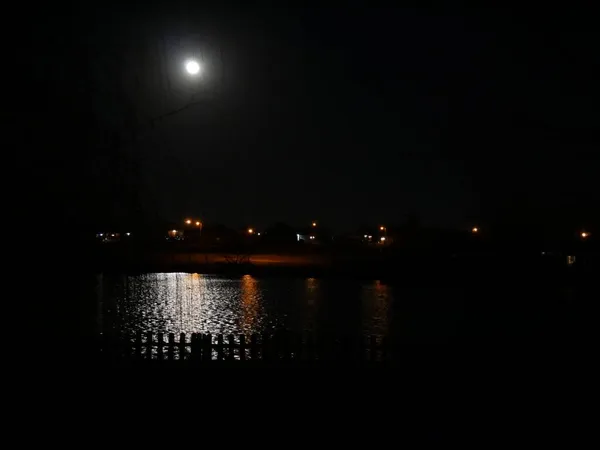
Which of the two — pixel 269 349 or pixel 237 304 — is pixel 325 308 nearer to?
pixel 237 304

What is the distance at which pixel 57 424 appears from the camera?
27.5ft

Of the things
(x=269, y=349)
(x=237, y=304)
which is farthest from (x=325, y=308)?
(x=269, y=349)

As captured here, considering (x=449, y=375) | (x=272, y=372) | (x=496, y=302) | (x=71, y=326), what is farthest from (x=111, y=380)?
(x=496, y=302)

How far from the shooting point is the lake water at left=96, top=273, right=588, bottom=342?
2075 centimetres

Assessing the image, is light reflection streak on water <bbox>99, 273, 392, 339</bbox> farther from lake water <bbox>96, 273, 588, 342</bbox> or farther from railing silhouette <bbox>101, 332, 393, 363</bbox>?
railing silhouette <bbox>101, 332, 393, 363</bbox>

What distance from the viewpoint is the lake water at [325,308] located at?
20.8 meters

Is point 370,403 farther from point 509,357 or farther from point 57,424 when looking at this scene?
point 57,424

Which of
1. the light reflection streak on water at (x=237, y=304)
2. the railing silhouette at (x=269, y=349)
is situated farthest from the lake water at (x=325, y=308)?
the railing silhouette at (x=269, y=349)

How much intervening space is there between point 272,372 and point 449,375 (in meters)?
3.26

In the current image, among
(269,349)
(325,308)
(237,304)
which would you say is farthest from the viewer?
(237,304)

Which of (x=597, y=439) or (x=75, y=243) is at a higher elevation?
(x=75, y=243)

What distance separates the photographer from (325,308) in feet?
87.9

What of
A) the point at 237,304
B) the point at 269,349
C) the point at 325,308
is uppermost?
the point at 269,349

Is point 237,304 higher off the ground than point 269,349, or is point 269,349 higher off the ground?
point 269,349
